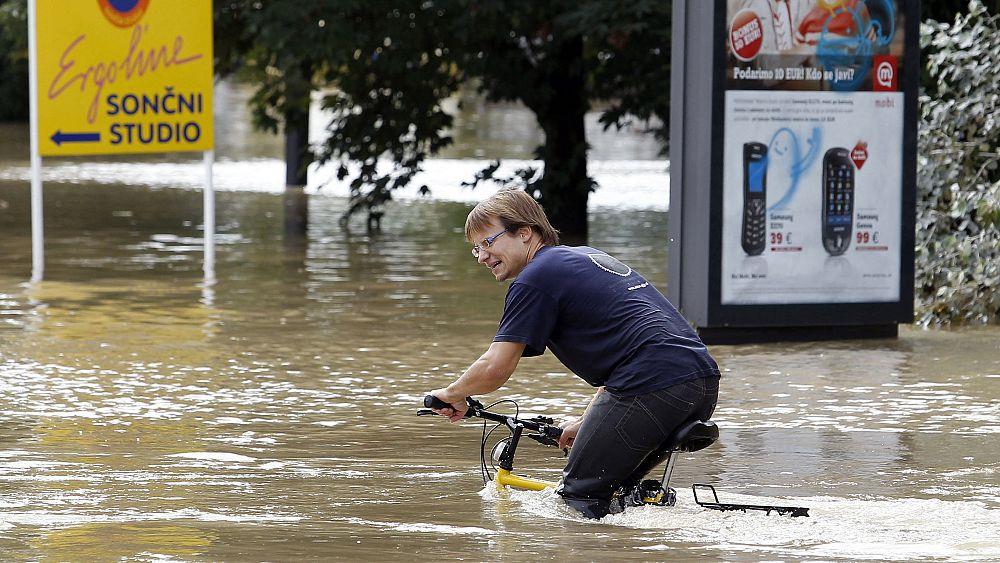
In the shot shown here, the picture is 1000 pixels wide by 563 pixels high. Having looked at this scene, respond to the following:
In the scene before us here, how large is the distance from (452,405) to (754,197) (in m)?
4.80

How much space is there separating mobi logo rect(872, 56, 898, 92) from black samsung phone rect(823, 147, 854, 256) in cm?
45

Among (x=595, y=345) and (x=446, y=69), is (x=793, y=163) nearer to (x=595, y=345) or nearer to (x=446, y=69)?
(x=595, y=345)

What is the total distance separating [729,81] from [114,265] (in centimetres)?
619

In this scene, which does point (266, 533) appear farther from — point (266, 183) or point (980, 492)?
point (266, 183)

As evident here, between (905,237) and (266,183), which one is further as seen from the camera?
(266,183)

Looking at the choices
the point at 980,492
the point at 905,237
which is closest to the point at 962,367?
the point at 905,237

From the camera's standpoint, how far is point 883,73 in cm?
1009

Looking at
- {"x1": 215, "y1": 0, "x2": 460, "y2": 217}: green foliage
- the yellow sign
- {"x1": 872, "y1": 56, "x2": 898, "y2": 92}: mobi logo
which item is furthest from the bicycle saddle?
{"x1": 215, "y1": 0, "x2": 460, "y2": 217}: green foliage

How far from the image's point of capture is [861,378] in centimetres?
888

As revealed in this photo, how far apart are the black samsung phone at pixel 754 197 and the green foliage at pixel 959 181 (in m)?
1.56

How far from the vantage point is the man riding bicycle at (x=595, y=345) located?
5484mm

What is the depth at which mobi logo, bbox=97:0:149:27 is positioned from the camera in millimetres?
13672

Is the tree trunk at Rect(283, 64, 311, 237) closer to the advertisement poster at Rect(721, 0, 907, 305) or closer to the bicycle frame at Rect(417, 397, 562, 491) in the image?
the advertisement poster at Rect(721, 0, 907, 305)

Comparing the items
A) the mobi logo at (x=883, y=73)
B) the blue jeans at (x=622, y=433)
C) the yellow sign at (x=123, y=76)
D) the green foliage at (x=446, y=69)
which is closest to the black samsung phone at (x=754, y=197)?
the mobi logo at (x=883, y=73)
